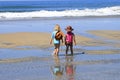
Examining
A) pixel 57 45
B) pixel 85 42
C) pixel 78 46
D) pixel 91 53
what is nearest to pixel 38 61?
pixel 57 45

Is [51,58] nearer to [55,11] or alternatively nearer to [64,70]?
[64,70]

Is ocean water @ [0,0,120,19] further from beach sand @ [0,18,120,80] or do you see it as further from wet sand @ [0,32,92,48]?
Result: beach sand @ [0,18,120,80]

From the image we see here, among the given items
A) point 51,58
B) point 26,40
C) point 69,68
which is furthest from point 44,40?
point 69,68

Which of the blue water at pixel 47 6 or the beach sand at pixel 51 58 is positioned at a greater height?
the beach sand at pixel 51 58

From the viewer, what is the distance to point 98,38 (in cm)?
2214

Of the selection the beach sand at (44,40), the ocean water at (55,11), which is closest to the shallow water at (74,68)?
the beach sand at (44,40)

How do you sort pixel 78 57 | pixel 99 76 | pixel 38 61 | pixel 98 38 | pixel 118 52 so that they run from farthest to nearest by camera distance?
pixel 98 38, pixel 118 52, pixel 78 57, pixel 38 61, pixel 99 76

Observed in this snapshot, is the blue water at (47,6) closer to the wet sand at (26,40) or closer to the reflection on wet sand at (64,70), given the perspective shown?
the wet sand at (26,40)

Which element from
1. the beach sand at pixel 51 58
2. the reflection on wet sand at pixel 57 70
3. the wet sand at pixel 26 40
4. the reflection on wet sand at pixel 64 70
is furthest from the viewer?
the wet sand at pixel 26 40

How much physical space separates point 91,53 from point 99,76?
4785mm

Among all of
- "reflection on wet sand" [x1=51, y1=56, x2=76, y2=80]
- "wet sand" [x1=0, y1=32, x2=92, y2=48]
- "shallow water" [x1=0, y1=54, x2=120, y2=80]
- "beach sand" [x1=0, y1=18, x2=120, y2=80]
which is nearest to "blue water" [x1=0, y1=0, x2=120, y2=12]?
"wet sand" [x1=0, y1=32, x2=92, y2=48]

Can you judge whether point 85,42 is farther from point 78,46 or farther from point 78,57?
point 78,57

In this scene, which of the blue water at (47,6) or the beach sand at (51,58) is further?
the blue water at (47,6)

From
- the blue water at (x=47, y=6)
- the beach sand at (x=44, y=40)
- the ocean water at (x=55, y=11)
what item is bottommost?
the blue water at (x=47, y=6)
